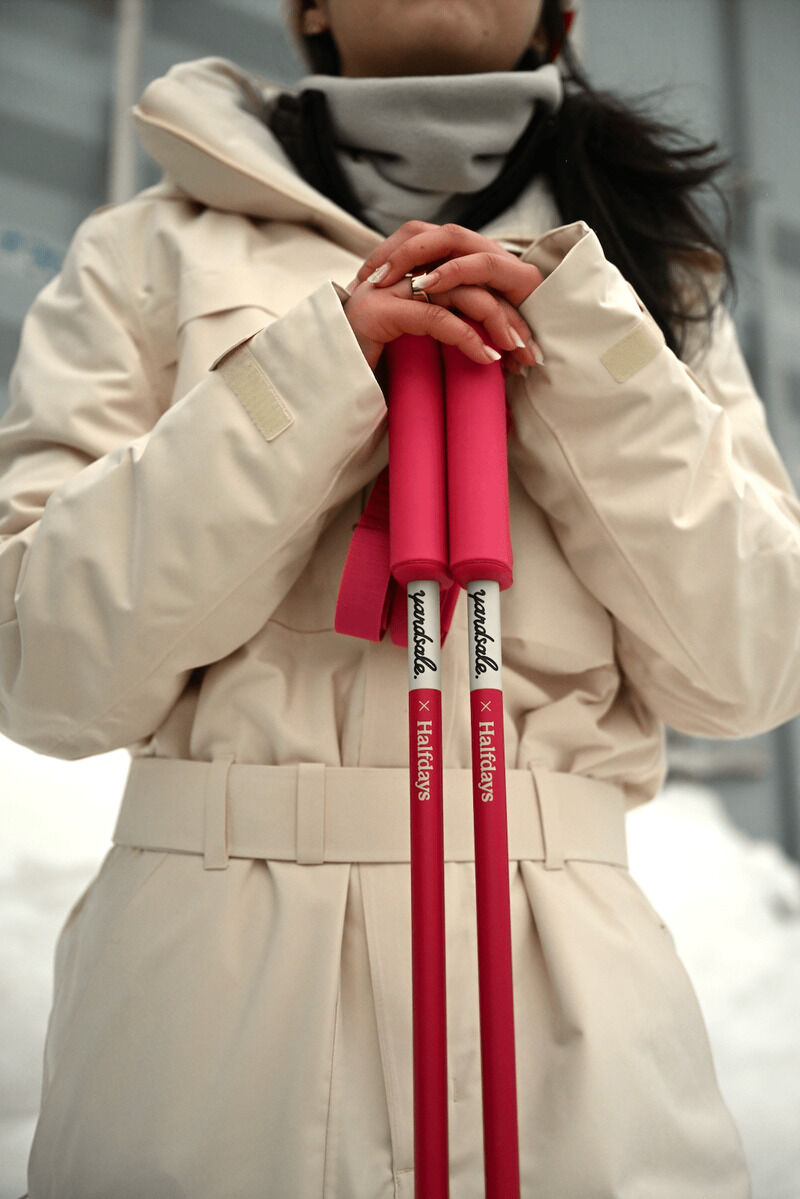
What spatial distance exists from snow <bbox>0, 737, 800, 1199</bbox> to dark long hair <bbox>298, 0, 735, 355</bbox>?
2.35ft

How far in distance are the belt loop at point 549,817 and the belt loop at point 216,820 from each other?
6.3 inches

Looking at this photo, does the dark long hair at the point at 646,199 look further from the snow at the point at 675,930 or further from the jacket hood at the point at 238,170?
the snow at the point at 675,930

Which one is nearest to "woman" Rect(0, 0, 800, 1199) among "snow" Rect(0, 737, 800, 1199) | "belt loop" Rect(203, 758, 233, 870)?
"belt loop" Rect(203, 758, 233, 870)

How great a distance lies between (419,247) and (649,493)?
17 centimetres

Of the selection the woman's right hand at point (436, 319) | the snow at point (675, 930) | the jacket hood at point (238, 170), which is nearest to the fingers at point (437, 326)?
the woman's right hand at point (436, 319)

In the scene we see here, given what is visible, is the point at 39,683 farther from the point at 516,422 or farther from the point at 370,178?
the point at 370,178

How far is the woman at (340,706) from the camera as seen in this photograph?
1.59 ft

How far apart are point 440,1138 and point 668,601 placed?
28 cm

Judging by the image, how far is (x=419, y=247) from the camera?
0.51 meters

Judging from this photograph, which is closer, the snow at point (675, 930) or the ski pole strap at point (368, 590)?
the ski pole strap at point (368, 590)

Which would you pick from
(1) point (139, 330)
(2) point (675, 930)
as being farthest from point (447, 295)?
(2) point (675, 930)

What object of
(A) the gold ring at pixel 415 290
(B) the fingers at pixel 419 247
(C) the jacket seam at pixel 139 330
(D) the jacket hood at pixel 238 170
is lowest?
(A) the gold ring at pixel 415 290

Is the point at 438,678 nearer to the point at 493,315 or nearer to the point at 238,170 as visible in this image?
the point at 493,315

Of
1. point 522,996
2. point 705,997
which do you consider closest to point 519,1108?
point 522,996
